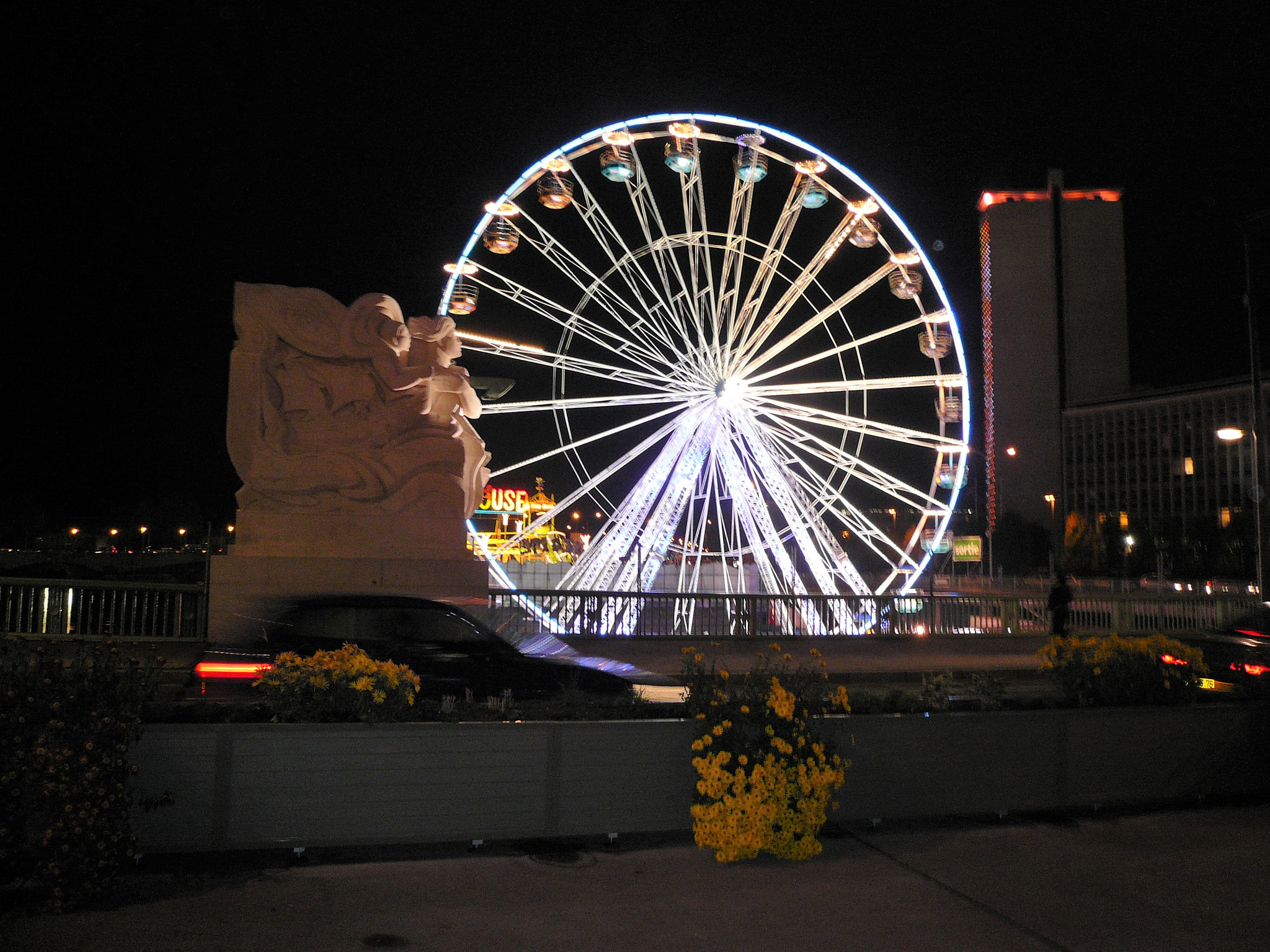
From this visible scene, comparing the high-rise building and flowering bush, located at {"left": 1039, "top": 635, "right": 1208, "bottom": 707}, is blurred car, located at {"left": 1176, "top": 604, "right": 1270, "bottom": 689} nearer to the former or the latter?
flowering bush, located at {"left": 1039, "top": 635, "right": 1208, "bottom": 707}

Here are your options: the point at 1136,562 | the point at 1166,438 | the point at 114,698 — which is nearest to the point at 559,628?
the point at 114,698

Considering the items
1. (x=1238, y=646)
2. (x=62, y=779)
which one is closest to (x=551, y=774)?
(x=62, y=779)

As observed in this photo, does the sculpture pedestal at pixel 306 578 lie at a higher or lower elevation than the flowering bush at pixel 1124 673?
higher

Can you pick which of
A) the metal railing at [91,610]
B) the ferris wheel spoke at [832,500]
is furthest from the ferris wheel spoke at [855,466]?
the metal railing at [91,610]

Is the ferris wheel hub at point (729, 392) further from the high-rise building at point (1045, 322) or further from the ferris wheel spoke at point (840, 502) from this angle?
the high-rise building at point (1045, 322)

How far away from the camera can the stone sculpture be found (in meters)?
14.9

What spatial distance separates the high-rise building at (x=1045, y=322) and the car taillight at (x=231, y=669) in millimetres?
113512

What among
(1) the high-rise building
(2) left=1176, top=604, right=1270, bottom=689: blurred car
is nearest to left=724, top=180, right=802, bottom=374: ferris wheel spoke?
(2) left=1176, top=604, right=1270, bottom=689: blurred car

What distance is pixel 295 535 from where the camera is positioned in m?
14.9

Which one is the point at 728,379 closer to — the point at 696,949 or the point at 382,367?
the point at 382,367

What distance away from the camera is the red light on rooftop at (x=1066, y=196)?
396 feet

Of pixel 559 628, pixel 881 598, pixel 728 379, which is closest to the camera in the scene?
pixel 559 628

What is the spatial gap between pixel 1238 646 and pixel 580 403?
11431 millimetres

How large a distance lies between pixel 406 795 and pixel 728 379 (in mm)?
14874
